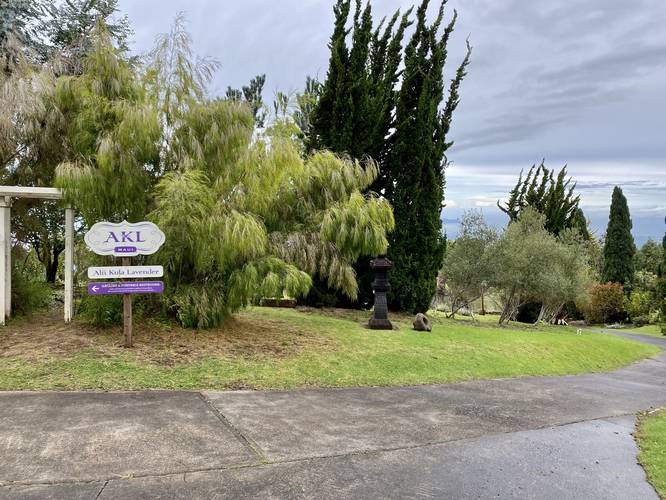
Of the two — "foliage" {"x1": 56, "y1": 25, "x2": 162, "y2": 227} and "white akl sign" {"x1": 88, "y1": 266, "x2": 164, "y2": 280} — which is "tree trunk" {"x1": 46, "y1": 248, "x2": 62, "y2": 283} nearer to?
"foliage" {"x1": 56, "y1": 25, "x2": 162, "y2": 227}

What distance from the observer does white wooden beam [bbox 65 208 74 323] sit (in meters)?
8.00

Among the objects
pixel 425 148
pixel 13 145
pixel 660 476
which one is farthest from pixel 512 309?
pixel 13 145

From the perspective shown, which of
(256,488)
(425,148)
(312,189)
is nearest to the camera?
(256,488)

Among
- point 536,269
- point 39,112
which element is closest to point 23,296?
point 39,112

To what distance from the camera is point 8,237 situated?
8.07m

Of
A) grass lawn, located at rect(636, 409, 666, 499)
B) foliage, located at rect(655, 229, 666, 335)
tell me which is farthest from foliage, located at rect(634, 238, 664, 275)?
grass lawn, located at rect(636, 409, 666, 499)

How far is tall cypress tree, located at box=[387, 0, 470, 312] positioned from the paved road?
9046mm

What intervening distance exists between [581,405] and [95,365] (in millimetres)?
6318

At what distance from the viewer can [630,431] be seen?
5297 millimetres

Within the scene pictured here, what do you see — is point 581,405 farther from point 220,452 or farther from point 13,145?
point 13,145

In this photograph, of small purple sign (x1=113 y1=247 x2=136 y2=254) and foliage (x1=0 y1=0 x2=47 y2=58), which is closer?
small purple sign (x1=113 y1=247 x2=136 y2=254)

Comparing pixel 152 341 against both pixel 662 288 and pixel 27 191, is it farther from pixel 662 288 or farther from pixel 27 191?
pixel 662 288

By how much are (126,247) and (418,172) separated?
9.99 metres

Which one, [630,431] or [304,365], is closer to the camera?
[630,431]
